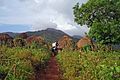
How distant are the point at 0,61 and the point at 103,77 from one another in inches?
249

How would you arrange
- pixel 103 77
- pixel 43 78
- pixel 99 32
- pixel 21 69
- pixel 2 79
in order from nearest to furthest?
pixel 103 77 < pixel 2 79 < pixel 21 69 < pixel 43 78 < pixel 99 32

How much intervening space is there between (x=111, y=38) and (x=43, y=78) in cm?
1967

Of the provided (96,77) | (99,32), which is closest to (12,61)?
(96,77)

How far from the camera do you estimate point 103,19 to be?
1441 inches

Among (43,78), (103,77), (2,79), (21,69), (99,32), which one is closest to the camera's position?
(103,77)

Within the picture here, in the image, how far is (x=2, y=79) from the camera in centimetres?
1244

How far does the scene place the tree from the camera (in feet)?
116

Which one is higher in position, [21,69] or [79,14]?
[79,14]

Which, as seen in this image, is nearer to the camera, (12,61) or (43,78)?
(12,61)

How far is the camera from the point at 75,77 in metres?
14.0

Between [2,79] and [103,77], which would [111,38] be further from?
[103,77]

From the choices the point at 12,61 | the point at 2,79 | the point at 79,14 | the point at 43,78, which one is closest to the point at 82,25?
the point at 79,14

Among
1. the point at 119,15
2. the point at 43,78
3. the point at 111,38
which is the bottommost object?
the point at 43,78

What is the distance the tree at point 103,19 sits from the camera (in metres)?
35.5
